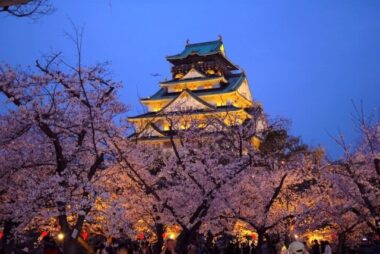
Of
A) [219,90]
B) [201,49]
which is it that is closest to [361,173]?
[219,90]

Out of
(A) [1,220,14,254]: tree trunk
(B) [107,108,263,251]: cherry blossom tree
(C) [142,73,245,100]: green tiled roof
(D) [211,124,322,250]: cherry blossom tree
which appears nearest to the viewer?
(B) [107,108,263,251]: cherry blossom tree

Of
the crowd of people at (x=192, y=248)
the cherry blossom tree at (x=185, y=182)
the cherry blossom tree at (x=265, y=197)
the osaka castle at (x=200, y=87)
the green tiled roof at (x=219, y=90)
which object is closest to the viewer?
the crowd of people at (x=192, y=248)

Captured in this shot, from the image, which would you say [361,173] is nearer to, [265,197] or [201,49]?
[265,197]

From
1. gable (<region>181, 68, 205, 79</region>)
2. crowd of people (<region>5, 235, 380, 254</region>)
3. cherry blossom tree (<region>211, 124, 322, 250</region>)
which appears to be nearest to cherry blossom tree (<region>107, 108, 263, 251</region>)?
cherry blossom tree (<region>211, 124, 322, 250</region>)

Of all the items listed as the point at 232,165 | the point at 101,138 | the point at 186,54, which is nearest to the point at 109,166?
the point at 101,138

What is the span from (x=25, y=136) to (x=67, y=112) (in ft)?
5.56

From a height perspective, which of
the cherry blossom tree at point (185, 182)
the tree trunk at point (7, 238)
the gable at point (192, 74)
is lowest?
the tree trunk at point (7, 238)

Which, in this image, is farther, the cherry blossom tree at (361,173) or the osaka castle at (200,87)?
the osaka castle at (200,87)

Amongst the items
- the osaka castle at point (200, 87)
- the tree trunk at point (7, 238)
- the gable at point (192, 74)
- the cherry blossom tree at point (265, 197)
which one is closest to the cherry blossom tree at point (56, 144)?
the tree trunk at point (7, 238)

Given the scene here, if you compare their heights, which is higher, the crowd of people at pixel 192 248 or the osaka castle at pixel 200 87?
the osaka castle at pixel 200 87

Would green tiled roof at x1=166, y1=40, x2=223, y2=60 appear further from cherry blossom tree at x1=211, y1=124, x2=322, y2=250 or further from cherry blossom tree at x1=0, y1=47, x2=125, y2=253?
cherry blossom tree at x1=0, y1=47, x2=125, y2=253

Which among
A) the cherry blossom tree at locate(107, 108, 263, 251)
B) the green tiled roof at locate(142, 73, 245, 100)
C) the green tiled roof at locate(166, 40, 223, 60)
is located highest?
the green tiled roof at locate(166, 40, 223, 60)

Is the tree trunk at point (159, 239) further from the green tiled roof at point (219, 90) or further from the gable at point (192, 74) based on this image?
the gable at point (192, 74)

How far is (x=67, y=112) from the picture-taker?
45.7ft
